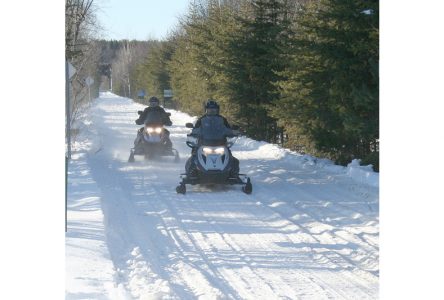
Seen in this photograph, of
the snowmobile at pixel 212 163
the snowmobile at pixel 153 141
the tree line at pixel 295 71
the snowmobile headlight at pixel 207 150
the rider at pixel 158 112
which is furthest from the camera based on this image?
the rider at pixel 158 112

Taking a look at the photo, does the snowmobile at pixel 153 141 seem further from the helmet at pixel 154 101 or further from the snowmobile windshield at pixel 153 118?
the helmet at pixel 154 101

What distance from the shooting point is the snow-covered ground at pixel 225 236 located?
6.46m

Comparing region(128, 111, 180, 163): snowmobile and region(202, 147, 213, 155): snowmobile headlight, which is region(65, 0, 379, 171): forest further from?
region(202, 147, 213, 155): snowmobile headlight

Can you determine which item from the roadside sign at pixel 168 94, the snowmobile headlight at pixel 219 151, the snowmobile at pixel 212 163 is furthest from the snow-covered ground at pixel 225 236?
the roadside sign at pixel 168 94

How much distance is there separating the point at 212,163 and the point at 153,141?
210 inches

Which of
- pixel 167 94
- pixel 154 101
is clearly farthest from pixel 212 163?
pixel 167 94

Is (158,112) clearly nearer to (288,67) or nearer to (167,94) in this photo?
(288,67)

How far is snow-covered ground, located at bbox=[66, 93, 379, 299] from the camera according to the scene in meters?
6.46

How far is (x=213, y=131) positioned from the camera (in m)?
12.7

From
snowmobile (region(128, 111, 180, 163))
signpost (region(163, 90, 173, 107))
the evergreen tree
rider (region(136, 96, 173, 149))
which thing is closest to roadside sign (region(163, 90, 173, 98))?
signpost (region(163, 90, 173, 107))

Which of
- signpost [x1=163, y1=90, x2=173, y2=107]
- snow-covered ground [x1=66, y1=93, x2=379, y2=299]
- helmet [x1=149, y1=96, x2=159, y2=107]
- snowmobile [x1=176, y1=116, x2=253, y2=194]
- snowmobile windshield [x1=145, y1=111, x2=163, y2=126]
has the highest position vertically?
signpost [x1=163, y1=90, x2=173, y2=107]

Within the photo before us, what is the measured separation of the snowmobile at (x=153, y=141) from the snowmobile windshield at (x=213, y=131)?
14.7 feet

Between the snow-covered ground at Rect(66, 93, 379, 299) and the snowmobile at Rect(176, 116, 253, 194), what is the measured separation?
250 mm
